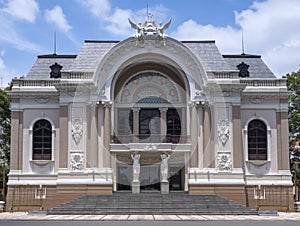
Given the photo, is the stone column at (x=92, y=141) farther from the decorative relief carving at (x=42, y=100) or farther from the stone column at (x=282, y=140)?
the stone column at (x=282, y=140)

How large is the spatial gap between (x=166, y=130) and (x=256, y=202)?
7.30 meters

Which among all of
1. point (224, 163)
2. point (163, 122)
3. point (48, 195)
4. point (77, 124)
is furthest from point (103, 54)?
point (224, 163)

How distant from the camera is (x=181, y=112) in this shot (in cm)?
3569

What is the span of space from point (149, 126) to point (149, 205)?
24.2 ft

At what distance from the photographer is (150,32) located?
34.2 m

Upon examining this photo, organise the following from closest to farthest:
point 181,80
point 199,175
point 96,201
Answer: point 96,201 → point 199,175 → point 181,80

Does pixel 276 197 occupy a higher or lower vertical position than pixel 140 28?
lower

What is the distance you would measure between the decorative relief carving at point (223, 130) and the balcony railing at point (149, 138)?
2.31 meters

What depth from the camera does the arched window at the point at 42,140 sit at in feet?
114

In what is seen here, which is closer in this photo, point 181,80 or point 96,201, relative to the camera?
point 96,201

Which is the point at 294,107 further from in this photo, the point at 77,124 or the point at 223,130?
the point at 77,124

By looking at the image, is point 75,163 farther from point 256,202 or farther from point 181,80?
point 256,202

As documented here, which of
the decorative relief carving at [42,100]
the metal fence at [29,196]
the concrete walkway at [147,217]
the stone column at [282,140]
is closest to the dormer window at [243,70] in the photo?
the stone column at [282,140]

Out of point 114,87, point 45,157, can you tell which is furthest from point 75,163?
point 114,87
